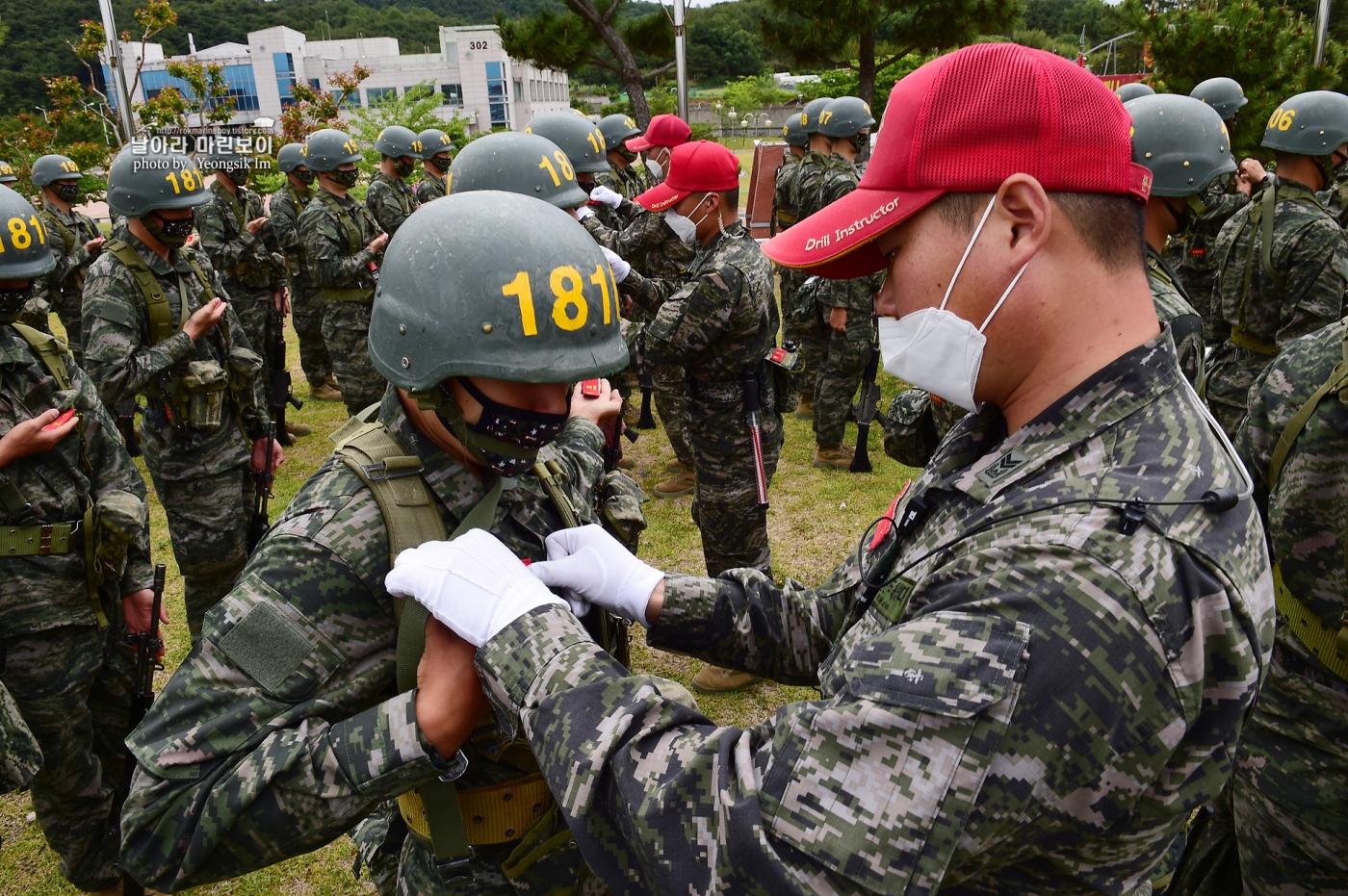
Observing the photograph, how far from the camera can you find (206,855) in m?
1.67

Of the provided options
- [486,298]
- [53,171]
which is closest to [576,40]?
[53,171]

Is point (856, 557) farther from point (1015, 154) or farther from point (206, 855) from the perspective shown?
point (206, 855)

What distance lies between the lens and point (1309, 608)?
266 cm

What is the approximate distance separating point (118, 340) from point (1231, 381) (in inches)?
288

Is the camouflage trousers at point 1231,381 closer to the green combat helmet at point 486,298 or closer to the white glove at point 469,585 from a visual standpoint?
the green combat helmet at point 486,298

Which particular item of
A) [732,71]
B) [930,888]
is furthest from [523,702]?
[732,71]

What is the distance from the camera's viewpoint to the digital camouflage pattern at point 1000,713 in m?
1.26

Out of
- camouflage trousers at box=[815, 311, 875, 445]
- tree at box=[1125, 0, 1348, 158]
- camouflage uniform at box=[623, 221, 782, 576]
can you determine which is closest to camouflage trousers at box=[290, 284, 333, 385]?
camouflage trousers at box=[815, 311, 875, 445]

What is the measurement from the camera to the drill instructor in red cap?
50.0 inches

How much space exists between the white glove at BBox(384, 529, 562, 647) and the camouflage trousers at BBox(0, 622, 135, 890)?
9.43 ft

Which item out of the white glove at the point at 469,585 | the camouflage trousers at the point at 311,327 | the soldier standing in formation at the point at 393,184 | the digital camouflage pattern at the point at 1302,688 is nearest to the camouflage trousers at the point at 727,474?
the digital camouflage pattern at the point at 1302,688

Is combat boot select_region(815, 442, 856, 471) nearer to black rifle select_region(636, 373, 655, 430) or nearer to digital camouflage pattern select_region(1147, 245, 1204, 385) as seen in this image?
black rifle select_region(636, 373, 655, 430)

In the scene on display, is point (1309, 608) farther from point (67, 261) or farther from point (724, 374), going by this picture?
point (67, 261)

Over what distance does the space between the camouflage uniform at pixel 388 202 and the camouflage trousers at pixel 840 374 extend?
5.65 m
